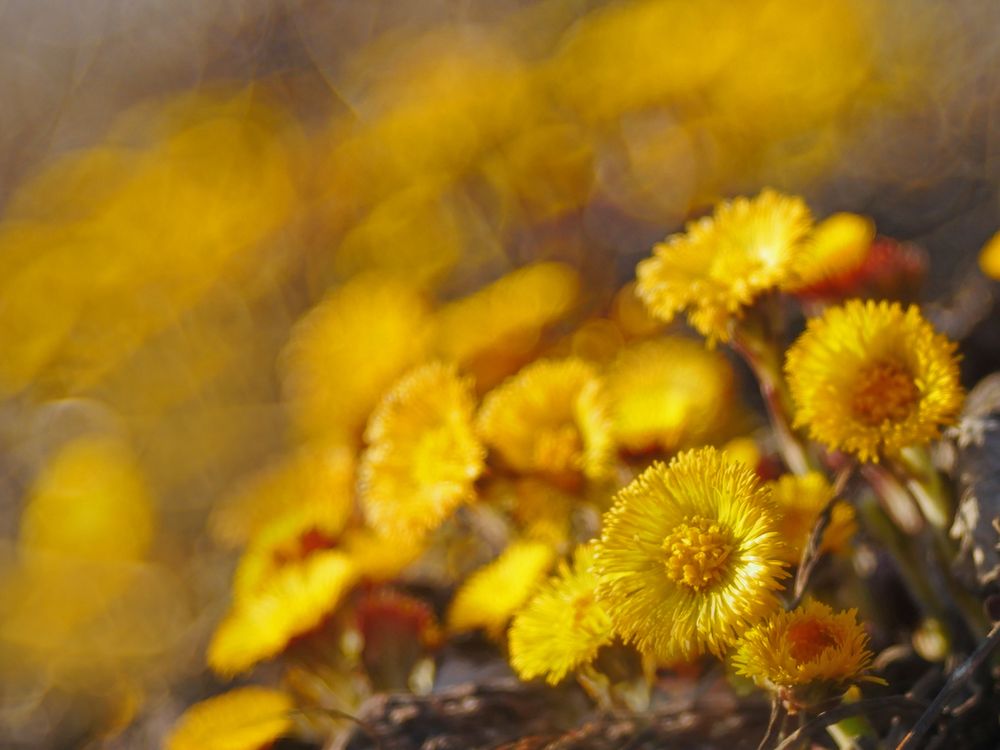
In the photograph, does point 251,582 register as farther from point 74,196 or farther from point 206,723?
point 74,196

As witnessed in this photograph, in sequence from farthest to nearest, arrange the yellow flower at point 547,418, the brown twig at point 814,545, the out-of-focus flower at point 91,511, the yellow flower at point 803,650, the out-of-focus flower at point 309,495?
the out-of-focus flower at point 91,511, the out-of-focus flower at point 309,495, the yellow flower at point 547,418, the brown twig at point 814,545, the yellow flower at point 803,650

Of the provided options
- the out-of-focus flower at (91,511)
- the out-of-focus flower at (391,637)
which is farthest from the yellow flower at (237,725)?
the out-of-focus flower at (91,511)

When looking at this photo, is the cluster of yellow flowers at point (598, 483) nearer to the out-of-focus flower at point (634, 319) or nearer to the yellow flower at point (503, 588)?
the yellow flower at point (503, 588)

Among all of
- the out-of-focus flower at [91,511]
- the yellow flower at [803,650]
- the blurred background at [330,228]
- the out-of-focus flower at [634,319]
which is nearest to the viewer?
the yellow flower at [803,650]

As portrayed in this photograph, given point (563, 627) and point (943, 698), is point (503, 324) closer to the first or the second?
point (563, 627)

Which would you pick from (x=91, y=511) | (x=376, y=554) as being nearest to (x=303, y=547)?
(x=376, y=554)

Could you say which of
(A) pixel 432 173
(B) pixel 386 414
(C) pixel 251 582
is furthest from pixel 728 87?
(C) pixel 251 582

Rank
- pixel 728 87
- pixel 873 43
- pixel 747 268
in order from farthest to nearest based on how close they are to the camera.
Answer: pixel 873 43 → pixel 728 87 → pixel 747 268
